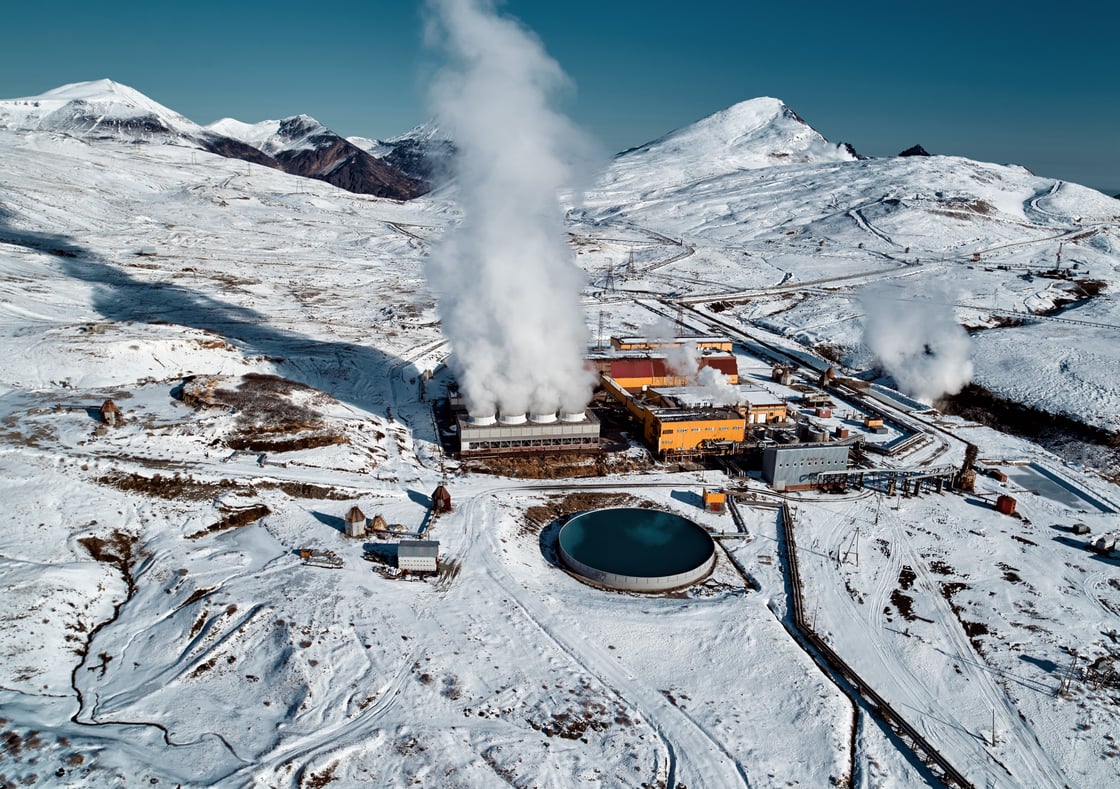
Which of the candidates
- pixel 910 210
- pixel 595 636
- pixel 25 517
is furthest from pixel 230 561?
pixel 910 210

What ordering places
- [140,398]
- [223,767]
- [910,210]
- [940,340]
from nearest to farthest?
[223,767], [140,398], [940,340], [910,210]

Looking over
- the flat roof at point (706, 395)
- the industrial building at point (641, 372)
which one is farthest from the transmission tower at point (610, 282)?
the flat roof at point (706, 395)

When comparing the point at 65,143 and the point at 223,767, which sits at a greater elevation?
the point at 65,143

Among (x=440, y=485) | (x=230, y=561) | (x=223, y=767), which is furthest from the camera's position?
(x=440, y=485)

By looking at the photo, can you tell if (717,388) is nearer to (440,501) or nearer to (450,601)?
(440,501)

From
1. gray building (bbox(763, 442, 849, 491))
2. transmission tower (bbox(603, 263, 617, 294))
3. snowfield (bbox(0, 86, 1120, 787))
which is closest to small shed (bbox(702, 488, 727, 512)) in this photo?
snowfield (bbox(0, 86, 1120, 787))

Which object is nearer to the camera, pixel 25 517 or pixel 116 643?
pixel 116 643

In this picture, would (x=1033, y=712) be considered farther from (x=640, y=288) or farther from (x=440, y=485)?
(x=640, y=288)

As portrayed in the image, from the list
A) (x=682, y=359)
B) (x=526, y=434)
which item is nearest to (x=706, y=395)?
(x=682, y=359)
